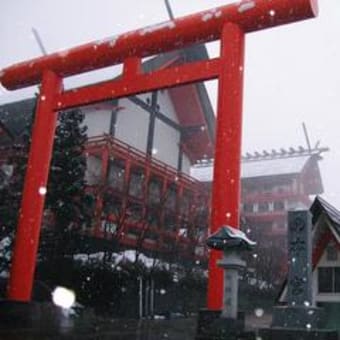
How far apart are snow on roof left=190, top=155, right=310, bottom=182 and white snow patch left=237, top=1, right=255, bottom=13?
28.2 metres

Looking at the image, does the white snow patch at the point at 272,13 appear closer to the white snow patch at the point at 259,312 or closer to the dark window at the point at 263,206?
the white snow patch at the point at 259,312

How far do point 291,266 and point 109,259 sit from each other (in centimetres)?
808

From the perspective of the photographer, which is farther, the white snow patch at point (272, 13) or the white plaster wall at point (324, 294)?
the white plaster wall at point (324, 294)

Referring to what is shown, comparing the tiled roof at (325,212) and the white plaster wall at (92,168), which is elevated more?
the white plaster wall at (92,168)

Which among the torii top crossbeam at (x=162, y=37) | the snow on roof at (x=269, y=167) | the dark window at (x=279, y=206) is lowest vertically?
the torii top crossbeam at (x=162, y=37)

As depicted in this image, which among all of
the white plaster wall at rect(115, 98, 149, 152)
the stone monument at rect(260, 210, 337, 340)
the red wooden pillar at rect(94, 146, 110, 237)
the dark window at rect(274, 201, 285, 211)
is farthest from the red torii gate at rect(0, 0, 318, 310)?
the dark window at rect(274, 201, 285, 211)

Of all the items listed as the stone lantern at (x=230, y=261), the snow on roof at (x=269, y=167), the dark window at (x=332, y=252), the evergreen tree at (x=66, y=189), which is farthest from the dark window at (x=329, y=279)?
the snow on roof at (x=269, y=167)

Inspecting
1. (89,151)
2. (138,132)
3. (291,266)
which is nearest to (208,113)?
(138,132)

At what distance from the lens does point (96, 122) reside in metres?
21.6

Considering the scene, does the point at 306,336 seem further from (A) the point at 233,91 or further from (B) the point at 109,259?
(B) the point at 109,259

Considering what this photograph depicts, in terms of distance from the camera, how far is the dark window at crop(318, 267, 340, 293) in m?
11.0

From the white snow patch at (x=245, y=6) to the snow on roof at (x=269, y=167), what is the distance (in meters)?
28.2

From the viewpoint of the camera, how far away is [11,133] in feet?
70.2

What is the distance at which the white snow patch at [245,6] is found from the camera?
10.9 meters
